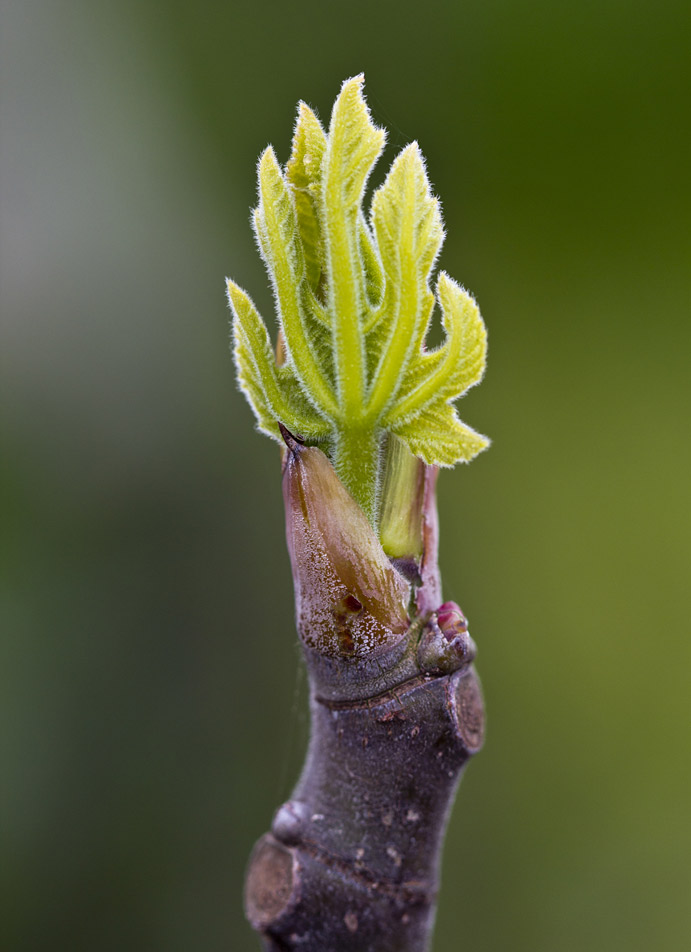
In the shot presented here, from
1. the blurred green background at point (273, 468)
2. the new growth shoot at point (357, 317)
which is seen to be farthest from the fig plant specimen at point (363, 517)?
the blurred green background at point (273, 468)

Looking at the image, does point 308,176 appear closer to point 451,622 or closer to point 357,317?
point 357,317

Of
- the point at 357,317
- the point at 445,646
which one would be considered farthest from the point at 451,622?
the point at 357,317

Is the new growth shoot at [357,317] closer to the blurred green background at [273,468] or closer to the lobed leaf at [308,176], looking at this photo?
the lobed leaf at [308,176]

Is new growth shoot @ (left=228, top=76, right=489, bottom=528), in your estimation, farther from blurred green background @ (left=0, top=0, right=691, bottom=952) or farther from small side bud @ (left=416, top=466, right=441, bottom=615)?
blurred green background @ (left=0, top=0, right=691, bottom=952)

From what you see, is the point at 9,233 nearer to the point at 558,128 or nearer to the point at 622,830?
the point at 558,128

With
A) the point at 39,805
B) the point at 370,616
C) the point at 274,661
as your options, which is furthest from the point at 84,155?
the point at 370,616
